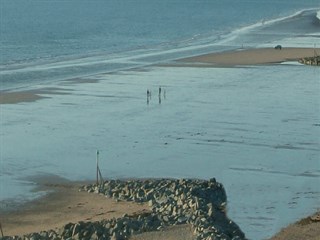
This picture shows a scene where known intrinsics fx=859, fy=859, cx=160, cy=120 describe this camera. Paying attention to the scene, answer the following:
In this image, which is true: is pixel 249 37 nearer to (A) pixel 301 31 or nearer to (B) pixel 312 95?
(A) pixel 301 31

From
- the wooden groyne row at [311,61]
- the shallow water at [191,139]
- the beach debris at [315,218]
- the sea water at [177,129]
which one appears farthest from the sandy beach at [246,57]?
the beach debris at [315,218]

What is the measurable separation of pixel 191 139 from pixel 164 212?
937cm

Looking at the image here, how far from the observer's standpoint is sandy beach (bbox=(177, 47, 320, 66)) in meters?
55.8

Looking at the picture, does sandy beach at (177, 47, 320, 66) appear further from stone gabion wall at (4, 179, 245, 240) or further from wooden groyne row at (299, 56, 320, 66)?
stone gabion wall at (4, 179, 245, 240)

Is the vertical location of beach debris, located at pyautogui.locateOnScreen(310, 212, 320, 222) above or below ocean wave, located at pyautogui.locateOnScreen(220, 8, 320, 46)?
below

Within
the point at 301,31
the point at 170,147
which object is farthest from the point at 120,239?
the point at 301,31

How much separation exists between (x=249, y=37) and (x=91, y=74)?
36689 millimetres

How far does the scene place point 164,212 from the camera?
64.2 ft

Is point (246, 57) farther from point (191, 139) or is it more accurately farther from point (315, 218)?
point (315, 218)

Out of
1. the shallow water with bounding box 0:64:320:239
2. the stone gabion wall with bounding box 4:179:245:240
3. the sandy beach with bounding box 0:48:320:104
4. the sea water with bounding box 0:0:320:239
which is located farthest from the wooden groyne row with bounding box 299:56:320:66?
the stone gabion wall with bounding box 4:179:245:240

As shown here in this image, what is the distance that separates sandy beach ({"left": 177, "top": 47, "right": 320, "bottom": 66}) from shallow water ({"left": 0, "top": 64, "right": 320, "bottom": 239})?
1275 centimetres

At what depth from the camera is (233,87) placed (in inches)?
1647

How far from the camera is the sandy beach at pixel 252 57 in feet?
183

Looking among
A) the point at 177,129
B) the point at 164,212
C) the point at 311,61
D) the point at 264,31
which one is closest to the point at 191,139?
the point at 177,129
